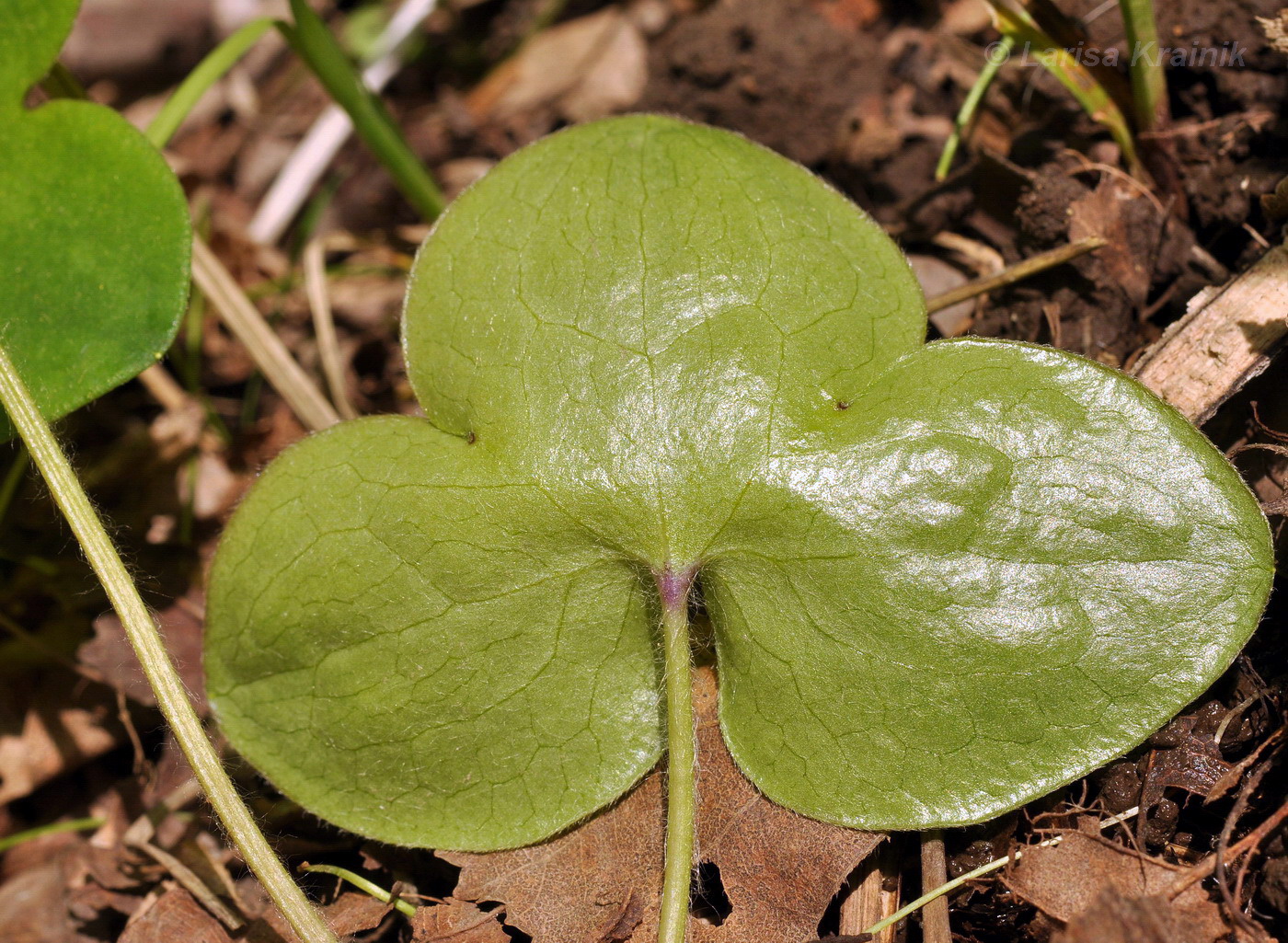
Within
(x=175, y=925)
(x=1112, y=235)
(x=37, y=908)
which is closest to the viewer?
(x=175, y=925)

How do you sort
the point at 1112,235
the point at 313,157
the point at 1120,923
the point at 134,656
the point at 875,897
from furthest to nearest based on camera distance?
the point at 313,157 < the point at 134,656 < the point at 1112,235 < the point at 875,897 < the point at 1120,923

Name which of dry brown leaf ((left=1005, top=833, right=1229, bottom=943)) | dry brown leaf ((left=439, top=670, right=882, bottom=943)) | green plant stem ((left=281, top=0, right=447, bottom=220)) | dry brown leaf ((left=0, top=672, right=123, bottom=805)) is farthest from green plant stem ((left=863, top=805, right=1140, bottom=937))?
green plant stem ((left=281, top=0, right=447, bottom=220))

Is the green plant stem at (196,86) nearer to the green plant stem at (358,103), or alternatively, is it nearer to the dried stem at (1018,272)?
the green plant stem at (358,103)

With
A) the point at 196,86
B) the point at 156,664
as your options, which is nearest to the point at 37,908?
the point at 156,664

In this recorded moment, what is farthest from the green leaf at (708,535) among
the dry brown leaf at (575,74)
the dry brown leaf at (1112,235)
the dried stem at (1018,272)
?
the dry brown leaf at (575,74)

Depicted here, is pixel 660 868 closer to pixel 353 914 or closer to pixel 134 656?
pixel 353 914

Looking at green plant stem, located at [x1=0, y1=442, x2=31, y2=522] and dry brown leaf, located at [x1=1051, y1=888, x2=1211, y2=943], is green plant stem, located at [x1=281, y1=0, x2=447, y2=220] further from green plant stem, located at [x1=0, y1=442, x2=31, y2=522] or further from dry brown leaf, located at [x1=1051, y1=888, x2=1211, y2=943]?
dry brown leaf, located at [x1=1051, y1=888, x2=1211, y2=943]

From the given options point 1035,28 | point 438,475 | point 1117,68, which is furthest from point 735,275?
point 1117,68
